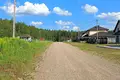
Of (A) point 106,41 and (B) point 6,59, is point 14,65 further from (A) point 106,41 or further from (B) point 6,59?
(A) point 106,41

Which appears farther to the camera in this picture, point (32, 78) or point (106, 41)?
point (106, 41)

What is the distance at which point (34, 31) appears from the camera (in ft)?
635

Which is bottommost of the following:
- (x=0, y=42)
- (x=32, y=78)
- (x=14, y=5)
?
(x=32, y=78)

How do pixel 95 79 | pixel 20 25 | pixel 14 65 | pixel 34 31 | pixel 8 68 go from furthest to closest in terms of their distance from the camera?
pixel 34 31, pixel 20 25, pixel 14 65, pixel 8 68, pixel 95 79

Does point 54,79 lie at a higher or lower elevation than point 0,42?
lower

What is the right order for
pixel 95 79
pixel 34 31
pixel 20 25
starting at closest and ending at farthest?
pixel 95 79, pixel 20 25, pixel 34 31

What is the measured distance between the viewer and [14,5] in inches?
1475

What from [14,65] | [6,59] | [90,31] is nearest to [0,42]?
[6,59]

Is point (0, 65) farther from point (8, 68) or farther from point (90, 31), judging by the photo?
point (90, 31)

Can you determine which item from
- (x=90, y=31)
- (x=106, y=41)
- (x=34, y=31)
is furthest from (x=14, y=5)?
(x=34, y=31)

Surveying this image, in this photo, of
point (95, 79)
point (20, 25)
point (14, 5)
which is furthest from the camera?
point (20, 25)

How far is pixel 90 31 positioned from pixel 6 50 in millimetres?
120936

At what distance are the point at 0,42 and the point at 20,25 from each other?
15391cm

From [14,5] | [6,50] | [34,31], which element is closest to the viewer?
[6,50]
